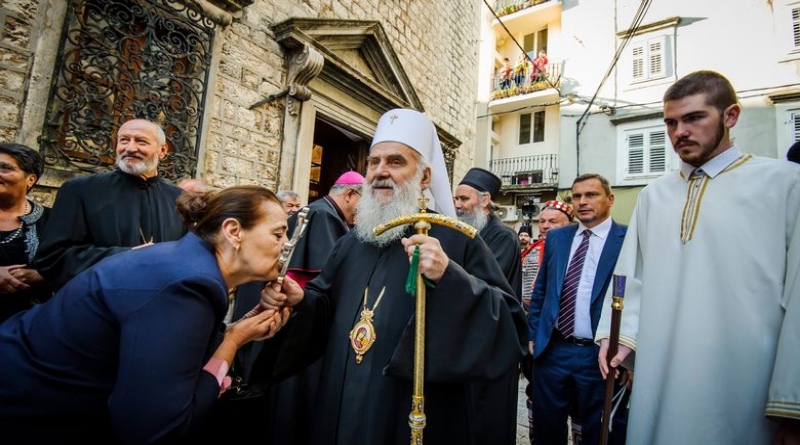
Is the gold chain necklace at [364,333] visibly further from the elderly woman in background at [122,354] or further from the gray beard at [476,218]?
the gray beard at [476,218]

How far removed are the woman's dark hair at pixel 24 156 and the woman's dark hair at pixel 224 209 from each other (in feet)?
6.00

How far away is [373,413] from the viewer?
1.61m

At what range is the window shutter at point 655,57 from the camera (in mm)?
13586

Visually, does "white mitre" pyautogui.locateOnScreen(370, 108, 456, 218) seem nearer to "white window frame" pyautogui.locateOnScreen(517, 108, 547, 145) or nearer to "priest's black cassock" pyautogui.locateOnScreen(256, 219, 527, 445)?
"priest's black cassock" pyautogui.locateOnScreen(256, 219, 527, 445)

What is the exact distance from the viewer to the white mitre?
7.22 feet

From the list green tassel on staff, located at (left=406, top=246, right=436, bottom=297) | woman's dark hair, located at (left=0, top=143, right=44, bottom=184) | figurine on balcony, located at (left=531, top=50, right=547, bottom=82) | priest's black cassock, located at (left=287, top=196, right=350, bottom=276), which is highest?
figurine on balcony, located at (left=531, top=50, right=547, bottom=82)

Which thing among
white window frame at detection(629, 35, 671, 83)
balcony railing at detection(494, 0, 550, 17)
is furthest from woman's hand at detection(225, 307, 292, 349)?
balcony railing at detection(494, 0, 550, 17)

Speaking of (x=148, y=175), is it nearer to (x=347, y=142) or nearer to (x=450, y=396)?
(x=450, y=396)

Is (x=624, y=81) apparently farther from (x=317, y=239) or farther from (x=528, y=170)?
(x=317, y=239)

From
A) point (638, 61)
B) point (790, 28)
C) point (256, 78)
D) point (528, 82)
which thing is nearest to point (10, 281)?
point (256, 78)

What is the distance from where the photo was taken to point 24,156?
2602 mm

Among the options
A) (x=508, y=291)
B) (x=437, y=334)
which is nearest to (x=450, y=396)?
(x=437, y=334)

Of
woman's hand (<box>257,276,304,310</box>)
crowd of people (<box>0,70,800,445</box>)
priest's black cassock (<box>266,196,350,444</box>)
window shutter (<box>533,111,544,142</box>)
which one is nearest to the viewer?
crowd of people (<box>0,70,800,445</box>)

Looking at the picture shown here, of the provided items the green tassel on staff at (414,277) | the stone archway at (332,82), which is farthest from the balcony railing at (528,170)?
the green tassel on staff at (414,277)
